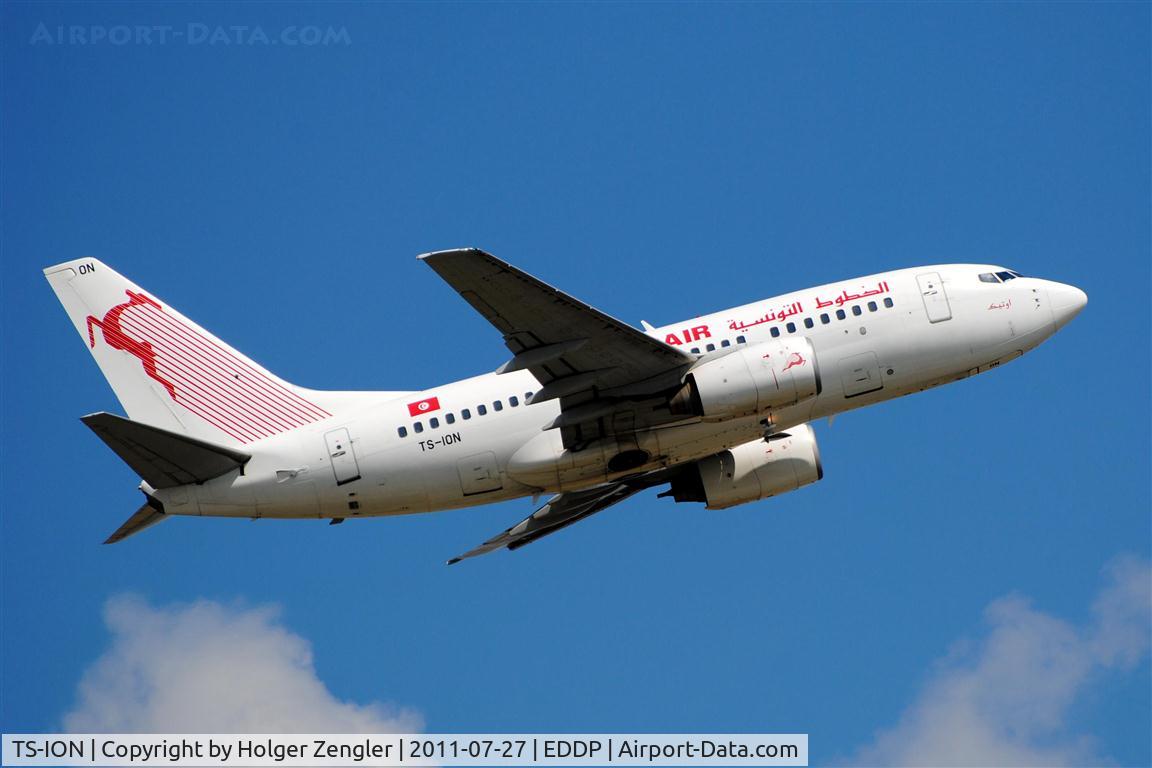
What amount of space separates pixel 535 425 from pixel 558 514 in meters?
6.35

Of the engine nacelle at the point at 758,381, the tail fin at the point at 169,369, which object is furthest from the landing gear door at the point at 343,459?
the engine nacelle at the point at 758,381

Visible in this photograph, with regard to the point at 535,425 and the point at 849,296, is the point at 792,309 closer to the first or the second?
the point at 849,296

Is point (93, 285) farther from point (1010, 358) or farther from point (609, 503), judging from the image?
point (1010, 358)

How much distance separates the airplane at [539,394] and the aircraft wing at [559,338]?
0.21 feet

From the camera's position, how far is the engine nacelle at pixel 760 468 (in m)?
48.1

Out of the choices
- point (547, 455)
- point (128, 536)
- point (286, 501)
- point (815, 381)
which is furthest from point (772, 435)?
point (128, 536)

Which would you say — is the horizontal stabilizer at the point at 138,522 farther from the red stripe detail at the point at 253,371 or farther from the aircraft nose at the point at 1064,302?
the aircraft nose at the point at 1064,302

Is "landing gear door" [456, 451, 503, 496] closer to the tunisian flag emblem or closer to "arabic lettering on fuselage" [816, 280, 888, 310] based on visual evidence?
the tunisian flag emblem

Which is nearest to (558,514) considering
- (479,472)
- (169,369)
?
(479,472)

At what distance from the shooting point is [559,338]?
41.5m

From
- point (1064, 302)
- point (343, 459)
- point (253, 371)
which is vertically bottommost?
point (343, 459)

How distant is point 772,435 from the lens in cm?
4428

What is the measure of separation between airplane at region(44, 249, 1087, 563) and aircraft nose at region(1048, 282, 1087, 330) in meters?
0.05

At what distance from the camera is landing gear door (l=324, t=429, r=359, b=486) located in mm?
43406
